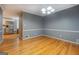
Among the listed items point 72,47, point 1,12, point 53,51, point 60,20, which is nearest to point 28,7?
point 1,12

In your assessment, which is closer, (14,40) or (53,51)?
(53,51)

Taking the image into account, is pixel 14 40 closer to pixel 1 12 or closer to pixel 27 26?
pixel 27 26

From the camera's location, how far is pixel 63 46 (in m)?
1.68

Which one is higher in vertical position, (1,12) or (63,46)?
(1,12)

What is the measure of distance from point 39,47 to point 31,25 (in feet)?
1.52

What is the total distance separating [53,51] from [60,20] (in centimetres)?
62

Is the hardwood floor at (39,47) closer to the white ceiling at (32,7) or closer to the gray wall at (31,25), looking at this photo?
the gray wall at (31,25)

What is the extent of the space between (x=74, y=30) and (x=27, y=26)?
92 cm

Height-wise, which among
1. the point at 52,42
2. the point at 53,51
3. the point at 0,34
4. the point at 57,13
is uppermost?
the point at 57,13

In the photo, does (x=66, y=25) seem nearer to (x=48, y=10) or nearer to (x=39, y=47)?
(x=48, y=10)

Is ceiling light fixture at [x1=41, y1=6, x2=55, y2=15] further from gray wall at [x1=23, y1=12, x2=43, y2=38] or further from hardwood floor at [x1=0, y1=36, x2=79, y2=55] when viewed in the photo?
hardwood floor at [x1=0, y1=36, x2=79, y2=55]

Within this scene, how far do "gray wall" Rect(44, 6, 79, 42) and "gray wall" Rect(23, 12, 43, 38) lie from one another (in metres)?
0.17

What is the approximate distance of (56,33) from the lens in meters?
1.73

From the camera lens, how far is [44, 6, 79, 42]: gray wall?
5.49 ft
